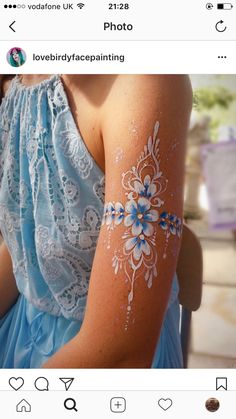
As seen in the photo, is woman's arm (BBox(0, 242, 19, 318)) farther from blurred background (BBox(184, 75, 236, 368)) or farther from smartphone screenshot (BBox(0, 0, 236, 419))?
blurred background (BBox(184, 75, 236, 368))

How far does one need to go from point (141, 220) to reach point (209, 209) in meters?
0.12

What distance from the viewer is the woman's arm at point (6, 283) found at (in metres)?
0.61

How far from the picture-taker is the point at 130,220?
1.54 feet

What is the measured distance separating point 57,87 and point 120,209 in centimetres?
16
